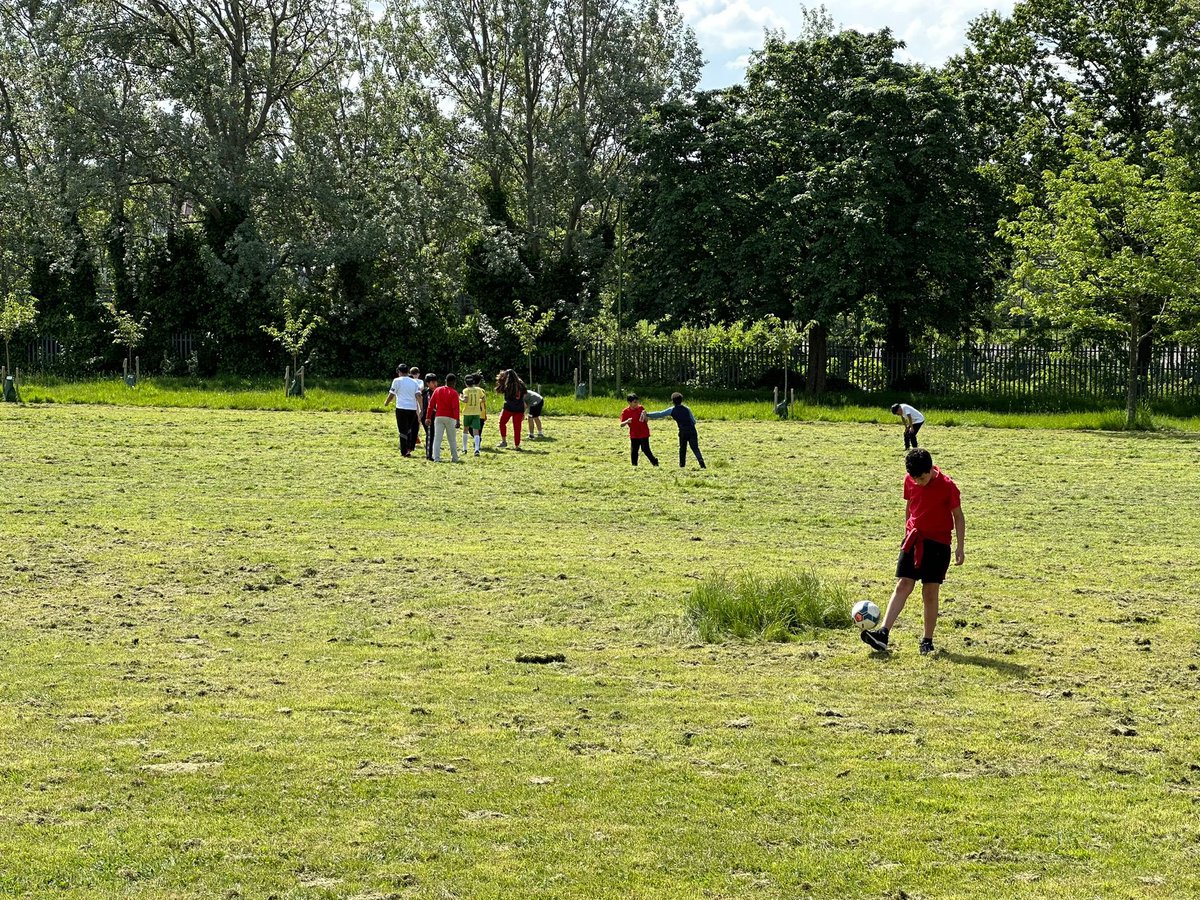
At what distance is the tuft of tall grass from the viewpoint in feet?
37.3

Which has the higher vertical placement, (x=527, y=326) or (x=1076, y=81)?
(x=1076, y=81)

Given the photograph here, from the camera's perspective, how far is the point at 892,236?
44.6 meters

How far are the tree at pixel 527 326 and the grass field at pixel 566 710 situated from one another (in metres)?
29.5

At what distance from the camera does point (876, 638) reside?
424 inches

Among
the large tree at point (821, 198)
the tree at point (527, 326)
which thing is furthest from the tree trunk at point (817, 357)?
the tree at point (527, 326)

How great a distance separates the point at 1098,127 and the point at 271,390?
2645 centimetres

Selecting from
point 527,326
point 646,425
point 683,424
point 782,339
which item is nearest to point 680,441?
point 683,424

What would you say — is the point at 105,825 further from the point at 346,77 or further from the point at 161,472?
the point at 346,77

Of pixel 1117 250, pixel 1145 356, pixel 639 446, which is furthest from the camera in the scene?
pixel 1145 356

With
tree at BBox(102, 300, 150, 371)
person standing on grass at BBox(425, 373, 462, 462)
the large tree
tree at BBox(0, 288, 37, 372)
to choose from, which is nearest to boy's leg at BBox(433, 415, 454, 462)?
person standing on grass at BBox(425, 373, 462, 462)

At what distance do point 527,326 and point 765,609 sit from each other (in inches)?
1468

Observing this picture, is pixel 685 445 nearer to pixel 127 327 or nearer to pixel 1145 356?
pixel 1145 356

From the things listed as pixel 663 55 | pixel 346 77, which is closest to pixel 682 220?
pixel 663 55

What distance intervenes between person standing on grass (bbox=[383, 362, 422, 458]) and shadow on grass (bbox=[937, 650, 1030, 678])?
16490 mm
